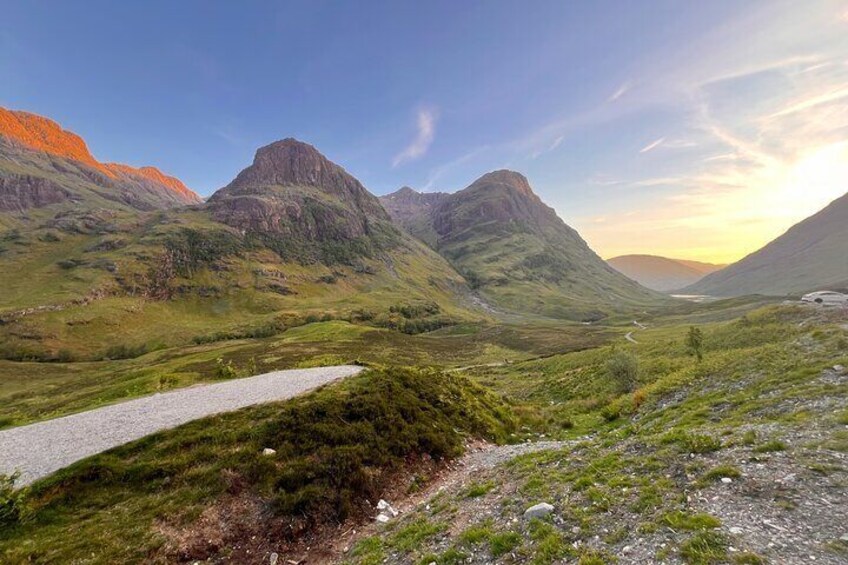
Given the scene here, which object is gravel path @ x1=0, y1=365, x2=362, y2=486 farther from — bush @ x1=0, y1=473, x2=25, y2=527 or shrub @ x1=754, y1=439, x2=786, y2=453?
shrub @ x1=754, y1=439, x2=786, y2=453

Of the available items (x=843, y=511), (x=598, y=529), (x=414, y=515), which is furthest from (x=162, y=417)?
(x=843, y=511)

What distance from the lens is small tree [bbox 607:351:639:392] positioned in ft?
114

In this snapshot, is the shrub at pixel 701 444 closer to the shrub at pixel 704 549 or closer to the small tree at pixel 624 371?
the shrub at pixel 704 549

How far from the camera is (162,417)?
1000 inches

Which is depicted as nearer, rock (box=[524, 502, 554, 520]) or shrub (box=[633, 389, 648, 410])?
rock (box=[524, 502, 554, 520])

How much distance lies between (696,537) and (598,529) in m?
2.66

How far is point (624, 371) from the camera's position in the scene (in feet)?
117

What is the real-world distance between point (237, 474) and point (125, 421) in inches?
539

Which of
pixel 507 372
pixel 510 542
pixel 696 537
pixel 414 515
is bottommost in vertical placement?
pixel 507 372

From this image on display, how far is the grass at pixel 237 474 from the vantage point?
15.0 meters

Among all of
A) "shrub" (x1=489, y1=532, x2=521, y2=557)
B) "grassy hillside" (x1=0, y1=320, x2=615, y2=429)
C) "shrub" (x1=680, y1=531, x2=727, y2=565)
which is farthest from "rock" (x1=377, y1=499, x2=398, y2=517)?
"grassy hillside" (x1=0, y1=320, x2=615, y2=429)

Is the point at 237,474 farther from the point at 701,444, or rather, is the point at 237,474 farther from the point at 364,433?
the point at 701,444

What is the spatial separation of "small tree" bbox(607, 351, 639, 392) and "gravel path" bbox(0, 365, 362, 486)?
25.0m

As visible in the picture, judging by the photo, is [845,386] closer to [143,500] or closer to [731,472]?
[731,472]
